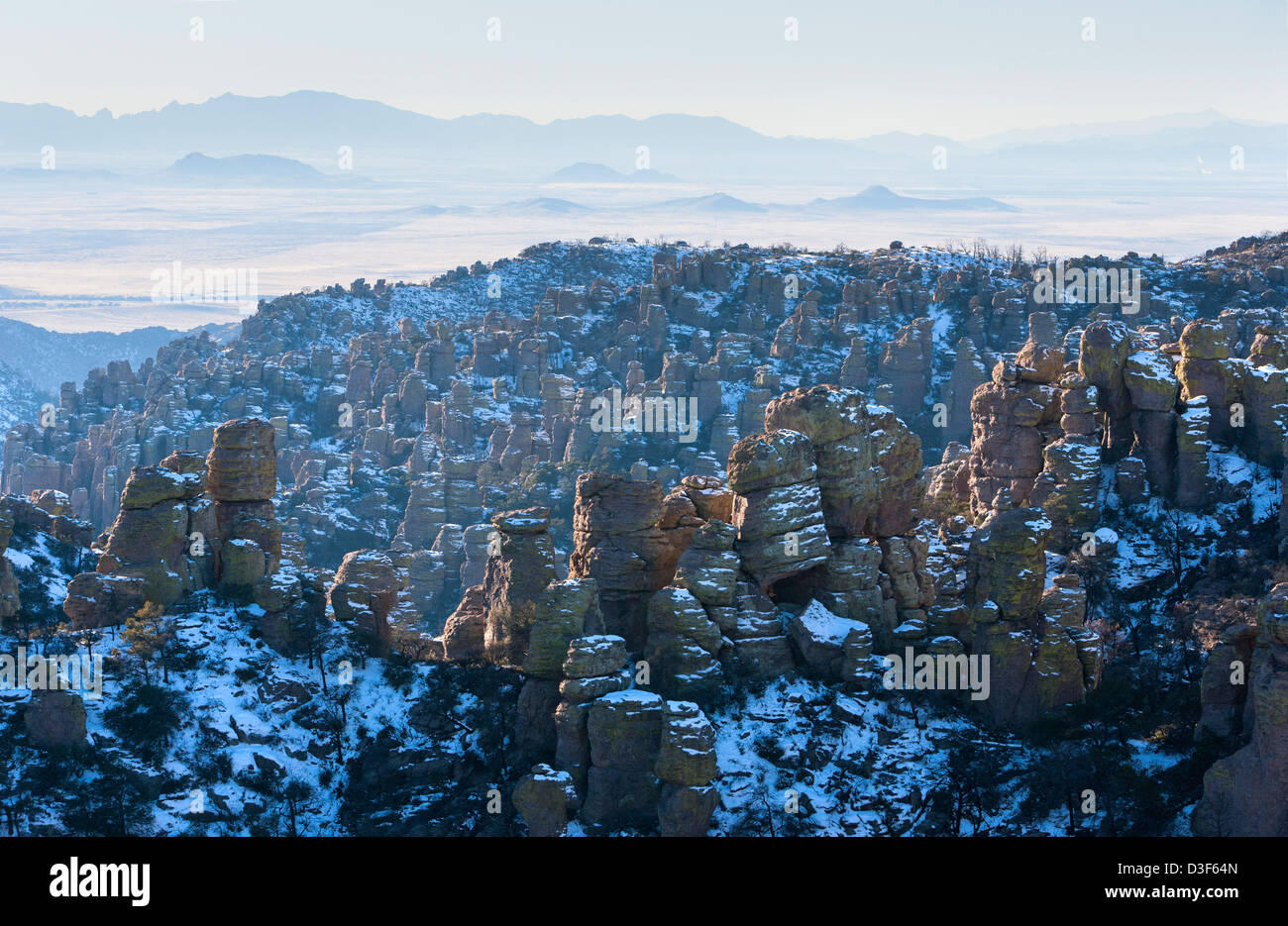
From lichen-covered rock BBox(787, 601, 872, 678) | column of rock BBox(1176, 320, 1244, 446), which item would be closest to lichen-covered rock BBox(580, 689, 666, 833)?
lichen-covered rock BBox(787, 601, 872, 678)

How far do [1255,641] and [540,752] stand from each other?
72.2 ft

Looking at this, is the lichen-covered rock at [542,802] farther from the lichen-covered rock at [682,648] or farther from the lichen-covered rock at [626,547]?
the lichen-covered rock at [626,547]

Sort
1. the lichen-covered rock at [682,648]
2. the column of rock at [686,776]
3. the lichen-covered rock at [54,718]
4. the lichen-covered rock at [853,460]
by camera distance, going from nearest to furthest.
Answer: the column of rock at [686,776], the lichen-covered rock at [54,718], the lichen-covered rock at [682,648], the lichen-covered rock at [853,460]

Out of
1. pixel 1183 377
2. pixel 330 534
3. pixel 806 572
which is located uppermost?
pixel 1183 377

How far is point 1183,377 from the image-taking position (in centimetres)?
7294

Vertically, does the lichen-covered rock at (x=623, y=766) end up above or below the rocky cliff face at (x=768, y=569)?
below

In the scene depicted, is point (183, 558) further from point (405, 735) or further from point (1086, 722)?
point (1086, 722)

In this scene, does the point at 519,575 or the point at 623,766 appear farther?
the point at 519,575

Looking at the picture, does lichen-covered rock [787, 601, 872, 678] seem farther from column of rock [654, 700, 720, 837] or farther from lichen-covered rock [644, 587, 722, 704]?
column of rock [654, 700, 720, 837]

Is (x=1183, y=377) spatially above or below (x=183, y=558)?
above

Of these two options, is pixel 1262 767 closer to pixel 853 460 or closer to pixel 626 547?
pixel 853 460

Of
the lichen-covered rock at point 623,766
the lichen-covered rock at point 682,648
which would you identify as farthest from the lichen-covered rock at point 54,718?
the lichen-covered rock at point 682,648

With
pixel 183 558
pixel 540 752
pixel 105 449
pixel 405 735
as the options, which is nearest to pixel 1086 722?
pixel 540 752

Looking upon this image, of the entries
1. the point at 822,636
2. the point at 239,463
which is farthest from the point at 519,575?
the point at 239,463
